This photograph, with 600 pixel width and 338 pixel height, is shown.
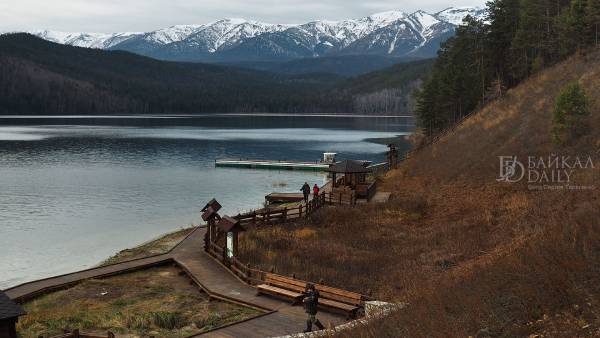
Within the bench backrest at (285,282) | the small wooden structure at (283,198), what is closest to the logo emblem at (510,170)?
the small wooden structure at (283,198)

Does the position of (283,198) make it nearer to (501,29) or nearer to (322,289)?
(322,289)

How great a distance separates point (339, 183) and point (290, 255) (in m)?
21.0

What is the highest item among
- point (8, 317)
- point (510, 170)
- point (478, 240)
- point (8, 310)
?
point (510, 170)

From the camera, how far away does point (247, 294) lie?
21438 millimetres

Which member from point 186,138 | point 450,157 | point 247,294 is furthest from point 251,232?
point 186,138

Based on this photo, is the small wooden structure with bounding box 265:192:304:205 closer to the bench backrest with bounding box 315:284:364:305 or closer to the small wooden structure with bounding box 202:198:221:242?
the small wooden structure with bounding box 202:198:221:242

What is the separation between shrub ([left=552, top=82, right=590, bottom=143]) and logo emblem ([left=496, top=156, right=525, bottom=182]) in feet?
10.2

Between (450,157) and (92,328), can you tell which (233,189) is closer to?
(450,157)

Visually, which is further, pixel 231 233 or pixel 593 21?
pixel 593 21

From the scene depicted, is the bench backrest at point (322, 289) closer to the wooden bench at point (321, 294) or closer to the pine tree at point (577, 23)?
the wooden bench at point (321, 294)

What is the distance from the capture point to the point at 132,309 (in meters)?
20.1

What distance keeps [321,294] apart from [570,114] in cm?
2630

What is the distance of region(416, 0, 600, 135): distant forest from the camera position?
59.9 metres

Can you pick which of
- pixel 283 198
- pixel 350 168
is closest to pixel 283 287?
pixel 350 168
